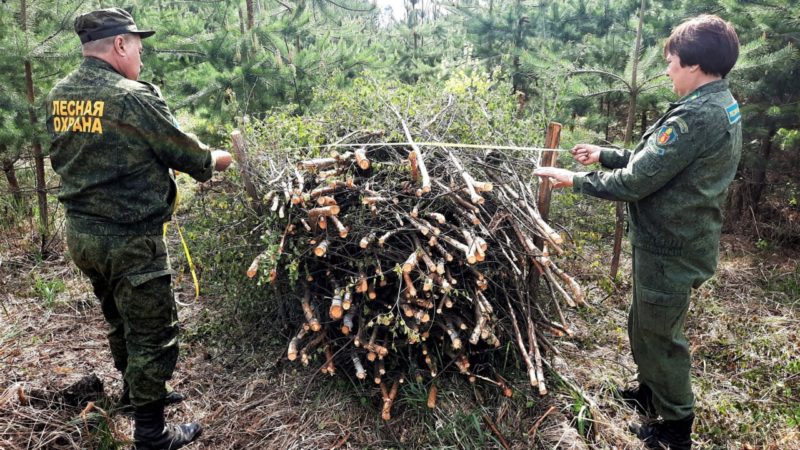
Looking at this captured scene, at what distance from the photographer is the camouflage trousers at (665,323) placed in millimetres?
2721

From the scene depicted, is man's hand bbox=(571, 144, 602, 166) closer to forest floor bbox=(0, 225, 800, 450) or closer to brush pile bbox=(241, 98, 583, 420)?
brush pile bbox=(241, 98, 583, 420)

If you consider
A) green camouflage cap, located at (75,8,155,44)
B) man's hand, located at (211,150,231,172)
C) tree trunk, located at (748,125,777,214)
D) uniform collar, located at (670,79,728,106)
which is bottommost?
tree trunk, located at (748,125,777,214)

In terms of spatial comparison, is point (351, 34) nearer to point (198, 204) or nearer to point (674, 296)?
point (198, 204)

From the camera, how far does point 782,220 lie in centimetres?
600

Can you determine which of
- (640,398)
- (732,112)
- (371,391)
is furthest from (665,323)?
(371,391)

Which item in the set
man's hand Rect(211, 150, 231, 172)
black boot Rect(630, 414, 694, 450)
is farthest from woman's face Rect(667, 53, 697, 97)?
man's hand Rect(211, 150, 231, 172)

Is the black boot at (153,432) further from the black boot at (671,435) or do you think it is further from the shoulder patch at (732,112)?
the shoulder patch at (732,112)

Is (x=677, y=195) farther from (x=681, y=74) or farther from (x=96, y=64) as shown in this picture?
(x=96, y=64)

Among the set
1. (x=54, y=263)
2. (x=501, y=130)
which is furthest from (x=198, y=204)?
(x=501, y=130)

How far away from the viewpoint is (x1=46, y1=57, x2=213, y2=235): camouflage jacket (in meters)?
2.63

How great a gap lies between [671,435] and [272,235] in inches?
109

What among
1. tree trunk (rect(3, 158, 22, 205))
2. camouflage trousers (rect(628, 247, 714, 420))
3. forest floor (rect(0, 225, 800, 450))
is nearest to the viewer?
camouflage trousers (rect(628, 247, 714, 420))

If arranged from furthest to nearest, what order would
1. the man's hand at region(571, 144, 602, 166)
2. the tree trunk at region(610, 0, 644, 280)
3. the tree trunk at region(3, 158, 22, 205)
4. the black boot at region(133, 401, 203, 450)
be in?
the tree trunk at region(3, 158, 22, 205) → the tree trunk at region(610, 0, 644, 280) → the man's hand at region(571, 144, 602, 166) → the black boot at region(133, 401, 203, 450)

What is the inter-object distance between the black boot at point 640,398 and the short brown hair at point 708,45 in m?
2.02
